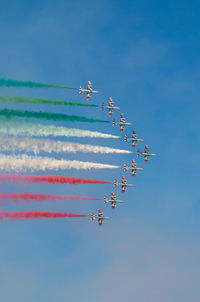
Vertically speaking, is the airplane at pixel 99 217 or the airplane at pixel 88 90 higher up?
the airplane at pixel 88 90

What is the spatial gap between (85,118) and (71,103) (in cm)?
397

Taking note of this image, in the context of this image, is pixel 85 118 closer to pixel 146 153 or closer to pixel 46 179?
pixel 46 179

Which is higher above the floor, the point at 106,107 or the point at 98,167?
the point at 106,107

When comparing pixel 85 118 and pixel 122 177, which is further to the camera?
pixel 122 177

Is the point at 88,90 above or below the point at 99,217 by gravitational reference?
above

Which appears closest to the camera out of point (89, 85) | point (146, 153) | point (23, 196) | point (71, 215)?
point (23, 196)

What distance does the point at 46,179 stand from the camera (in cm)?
10344

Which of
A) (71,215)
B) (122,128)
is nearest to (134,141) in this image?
(122,128)

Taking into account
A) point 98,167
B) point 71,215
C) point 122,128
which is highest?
point 122,128

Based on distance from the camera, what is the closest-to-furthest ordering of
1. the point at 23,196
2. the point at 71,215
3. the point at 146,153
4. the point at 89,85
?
the point at 23,196 < the point at 71,215 < the point at 89,85 < the point at 146,153

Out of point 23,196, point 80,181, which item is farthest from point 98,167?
point 23,196

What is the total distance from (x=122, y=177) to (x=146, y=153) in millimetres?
7763

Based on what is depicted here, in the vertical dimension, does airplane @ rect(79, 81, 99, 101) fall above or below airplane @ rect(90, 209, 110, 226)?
above

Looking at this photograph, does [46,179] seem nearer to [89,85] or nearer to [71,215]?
[71,215]
